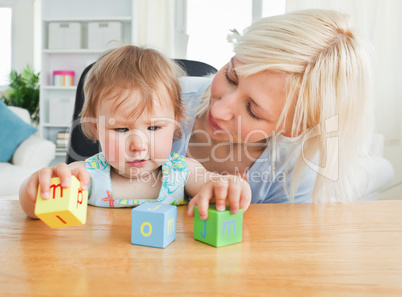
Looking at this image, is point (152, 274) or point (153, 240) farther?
point (153, 240)

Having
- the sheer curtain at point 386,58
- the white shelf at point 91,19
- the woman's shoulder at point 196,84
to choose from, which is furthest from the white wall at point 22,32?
the woman's shoulder at point 196,84

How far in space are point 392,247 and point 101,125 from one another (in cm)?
68

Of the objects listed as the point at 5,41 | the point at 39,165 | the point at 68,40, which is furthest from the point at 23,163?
the point at 5,41

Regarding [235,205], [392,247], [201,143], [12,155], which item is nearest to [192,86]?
[201,143]

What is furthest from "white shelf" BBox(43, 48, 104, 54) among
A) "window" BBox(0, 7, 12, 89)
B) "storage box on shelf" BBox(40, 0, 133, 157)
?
"window" BBox(0, 7, 12, 89)

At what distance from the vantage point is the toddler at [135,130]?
2.91ft

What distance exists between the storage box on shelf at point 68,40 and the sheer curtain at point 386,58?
223 centimetres

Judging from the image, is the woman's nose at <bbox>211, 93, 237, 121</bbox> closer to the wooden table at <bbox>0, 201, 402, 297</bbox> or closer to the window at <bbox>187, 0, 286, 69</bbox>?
the wooden table at <bbox>0, 201, 402, 297</bbox>

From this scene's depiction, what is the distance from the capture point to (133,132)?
89 centimetres

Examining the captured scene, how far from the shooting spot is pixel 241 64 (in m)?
0.97

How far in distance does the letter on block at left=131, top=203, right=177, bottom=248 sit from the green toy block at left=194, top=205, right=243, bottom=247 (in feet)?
0.15

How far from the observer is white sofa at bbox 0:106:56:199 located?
7.64 feet

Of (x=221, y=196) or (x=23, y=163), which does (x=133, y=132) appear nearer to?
(x=221, y=196)

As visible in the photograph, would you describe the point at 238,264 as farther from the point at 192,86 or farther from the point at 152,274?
the point at 192,86
